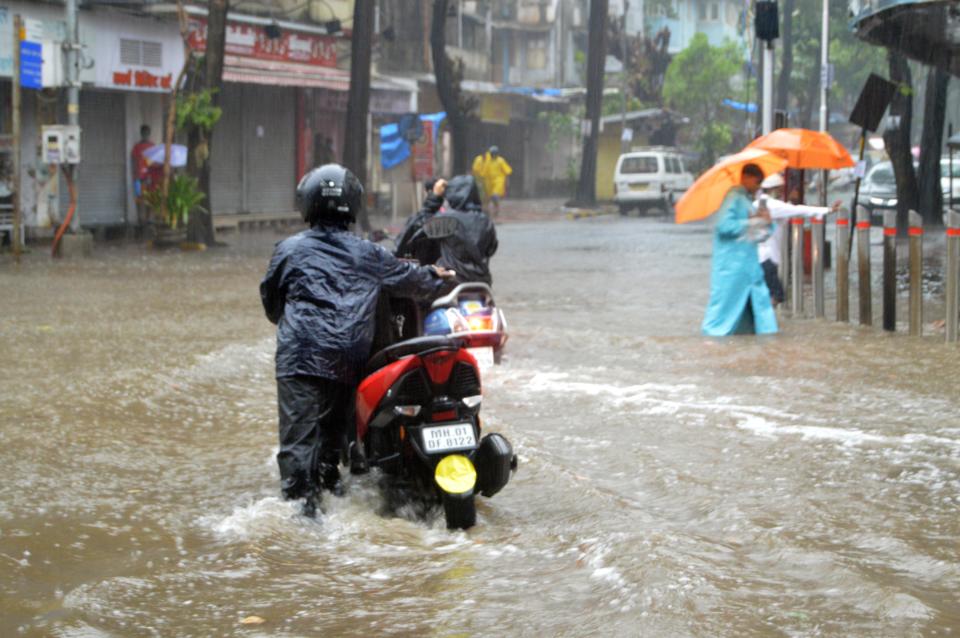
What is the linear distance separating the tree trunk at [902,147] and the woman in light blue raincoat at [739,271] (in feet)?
45.9

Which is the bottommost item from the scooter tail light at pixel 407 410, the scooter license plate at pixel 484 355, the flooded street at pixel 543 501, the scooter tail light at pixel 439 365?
the flooded street at pixel 543 501

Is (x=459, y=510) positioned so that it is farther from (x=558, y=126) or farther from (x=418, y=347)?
(x=558, y=126)

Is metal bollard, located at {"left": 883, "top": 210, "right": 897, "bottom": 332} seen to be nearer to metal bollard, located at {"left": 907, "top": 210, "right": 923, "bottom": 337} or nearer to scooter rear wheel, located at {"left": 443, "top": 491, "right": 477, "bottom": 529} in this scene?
metal bollard, located at {"left": 907, "top": 210, "right": 923, "bottom": 337}

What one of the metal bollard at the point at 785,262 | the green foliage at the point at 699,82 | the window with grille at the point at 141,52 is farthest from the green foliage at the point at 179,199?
the green foliage at the point at 699,82

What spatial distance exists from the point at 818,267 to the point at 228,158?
19034 millimetres

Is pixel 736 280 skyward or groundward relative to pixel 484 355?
skyward

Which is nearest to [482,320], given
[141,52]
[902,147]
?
[902,147]

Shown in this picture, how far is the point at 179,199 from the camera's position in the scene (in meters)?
23.0

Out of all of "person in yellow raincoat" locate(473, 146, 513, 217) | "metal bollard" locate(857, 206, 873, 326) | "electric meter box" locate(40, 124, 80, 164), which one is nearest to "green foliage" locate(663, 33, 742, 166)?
"person in yellow raincoat" locate(473, 146, 513, 217)

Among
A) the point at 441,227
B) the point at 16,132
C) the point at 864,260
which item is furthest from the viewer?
the point at 16,132

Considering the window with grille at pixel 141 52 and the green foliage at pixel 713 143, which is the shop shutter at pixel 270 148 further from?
the green foliage at pixel 713 143

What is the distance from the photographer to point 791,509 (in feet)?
20.3

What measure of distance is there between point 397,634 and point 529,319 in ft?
31.7

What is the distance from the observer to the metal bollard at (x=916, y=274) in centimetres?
1164
